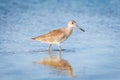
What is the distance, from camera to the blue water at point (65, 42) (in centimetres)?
1146

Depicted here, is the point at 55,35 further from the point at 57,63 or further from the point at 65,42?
the point at 57,63

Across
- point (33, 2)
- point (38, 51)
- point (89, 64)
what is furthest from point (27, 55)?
point (33, 2)

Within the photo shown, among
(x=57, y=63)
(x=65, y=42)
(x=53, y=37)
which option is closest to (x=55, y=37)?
(x=53, y=37)

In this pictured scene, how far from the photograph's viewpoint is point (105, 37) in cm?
1522

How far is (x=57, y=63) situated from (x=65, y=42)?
99.6 inches

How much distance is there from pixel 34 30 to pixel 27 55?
315 centimetres

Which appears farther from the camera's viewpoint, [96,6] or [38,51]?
[96,6]

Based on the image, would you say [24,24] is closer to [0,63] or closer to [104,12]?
[104,12]

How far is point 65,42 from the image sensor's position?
49.1 ft

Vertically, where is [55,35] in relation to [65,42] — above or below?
above

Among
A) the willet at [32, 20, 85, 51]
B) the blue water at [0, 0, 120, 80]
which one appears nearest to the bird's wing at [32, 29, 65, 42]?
the willet at [32, 20, 85, 51]

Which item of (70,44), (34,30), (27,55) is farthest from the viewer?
(34,30)

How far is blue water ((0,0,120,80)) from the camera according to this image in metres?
11.5

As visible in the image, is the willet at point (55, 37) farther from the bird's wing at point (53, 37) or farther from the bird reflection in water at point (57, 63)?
the bird reflection in water at point (57, 63)
